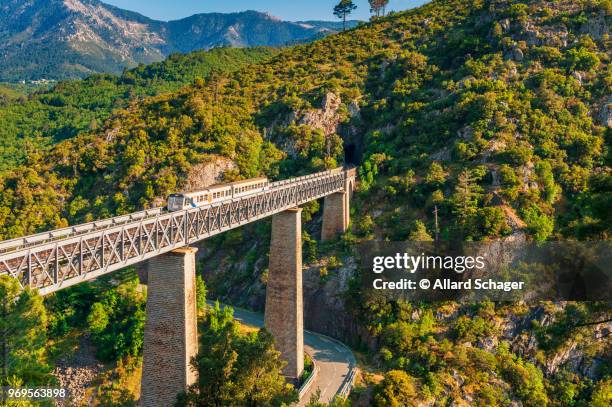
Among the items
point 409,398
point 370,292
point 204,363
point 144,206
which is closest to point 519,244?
point 370,292

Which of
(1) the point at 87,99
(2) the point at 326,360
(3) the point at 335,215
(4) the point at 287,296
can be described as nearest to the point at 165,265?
(4) the point at 287,296

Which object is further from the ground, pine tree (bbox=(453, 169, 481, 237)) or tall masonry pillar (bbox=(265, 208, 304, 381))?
pine tree (bbox=(453, 169, 481, 237))

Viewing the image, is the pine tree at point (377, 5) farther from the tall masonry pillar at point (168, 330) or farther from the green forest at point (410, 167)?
the tall masonry pillar at point (168, 330)

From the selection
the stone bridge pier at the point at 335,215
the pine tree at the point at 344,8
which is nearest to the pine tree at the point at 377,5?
the pine tree at the point at 344,8

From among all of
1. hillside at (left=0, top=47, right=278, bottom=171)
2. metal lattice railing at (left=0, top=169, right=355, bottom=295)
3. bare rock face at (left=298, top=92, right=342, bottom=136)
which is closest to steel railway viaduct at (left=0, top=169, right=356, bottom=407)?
metal lattice railing at (left=0, top=169, right=355, bottom=295)

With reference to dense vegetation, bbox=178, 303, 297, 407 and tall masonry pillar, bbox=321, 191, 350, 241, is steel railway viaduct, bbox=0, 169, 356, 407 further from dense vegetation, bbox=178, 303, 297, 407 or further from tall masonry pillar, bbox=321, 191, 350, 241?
tall masonry pillar, bbox=321, 191, 350, 241

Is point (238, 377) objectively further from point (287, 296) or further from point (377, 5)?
point (377, 5)
